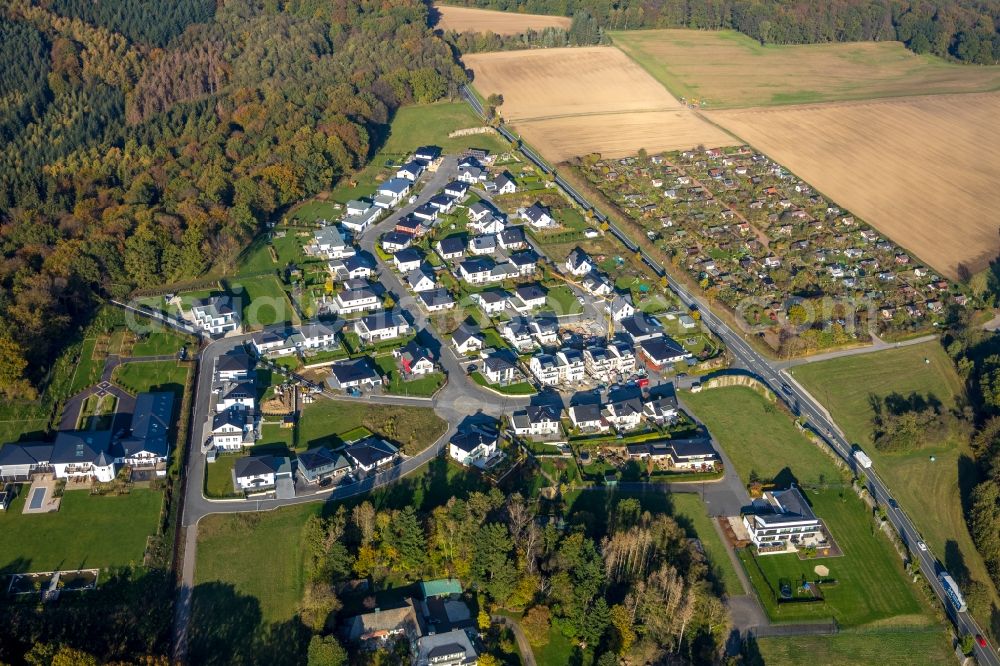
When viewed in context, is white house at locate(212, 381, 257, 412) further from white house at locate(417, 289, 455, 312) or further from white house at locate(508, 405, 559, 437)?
white house at locate(508, 405, 559, 437)

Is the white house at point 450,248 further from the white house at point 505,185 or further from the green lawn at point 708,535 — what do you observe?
the green lawn at point 708,535

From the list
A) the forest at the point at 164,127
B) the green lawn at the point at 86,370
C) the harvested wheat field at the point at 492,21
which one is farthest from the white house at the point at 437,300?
the harvested wheat field at the point at 492,21

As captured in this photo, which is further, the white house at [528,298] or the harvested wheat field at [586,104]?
the harvested wheat field at [586,104]

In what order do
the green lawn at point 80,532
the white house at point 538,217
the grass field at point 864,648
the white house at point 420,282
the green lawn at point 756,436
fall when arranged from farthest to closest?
the white house at point 538,217 → the white house at point 420,282 → the green lawn at point 756,436 → the green lawn at point 80,532 → the grass field at point 864,648

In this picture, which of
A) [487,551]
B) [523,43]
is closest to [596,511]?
[487,551]

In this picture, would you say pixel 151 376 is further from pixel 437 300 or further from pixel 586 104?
pixel 586 104
